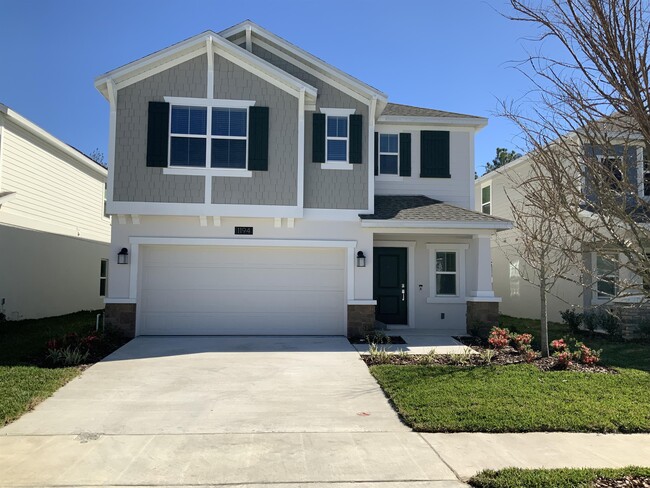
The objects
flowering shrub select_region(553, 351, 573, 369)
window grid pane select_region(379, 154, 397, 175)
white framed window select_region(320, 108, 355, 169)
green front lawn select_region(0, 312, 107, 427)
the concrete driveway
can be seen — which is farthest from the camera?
window grid pane select_region(379, 154, 397, 175)

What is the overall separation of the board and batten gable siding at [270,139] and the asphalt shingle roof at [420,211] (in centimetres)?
212

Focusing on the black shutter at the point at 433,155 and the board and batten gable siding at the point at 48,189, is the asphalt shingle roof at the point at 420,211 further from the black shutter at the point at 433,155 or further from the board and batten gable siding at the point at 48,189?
the board and batten gable siding at the point at 48,189

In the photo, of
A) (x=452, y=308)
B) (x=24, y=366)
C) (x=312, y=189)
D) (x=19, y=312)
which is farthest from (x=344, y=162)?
(x=19, y=312)

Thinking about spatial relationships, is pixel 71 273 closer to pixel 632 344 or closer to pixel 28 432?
pixel 28 432

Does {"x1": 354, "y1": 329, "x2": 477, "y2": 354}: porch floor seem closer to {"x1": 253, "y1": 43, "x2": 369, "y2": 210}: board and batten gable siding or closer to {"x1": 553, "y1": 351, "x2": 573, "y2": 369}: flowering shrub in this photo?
{"x1": 553, "y1": 351, "x2": 573, "y2": 369}: flowering shrub

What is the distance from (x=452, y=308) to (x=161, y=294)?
7813 mm

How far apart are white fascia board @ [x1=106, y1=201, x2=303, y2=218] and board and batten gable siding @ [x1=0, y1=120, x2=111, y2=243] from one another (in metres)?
4.51

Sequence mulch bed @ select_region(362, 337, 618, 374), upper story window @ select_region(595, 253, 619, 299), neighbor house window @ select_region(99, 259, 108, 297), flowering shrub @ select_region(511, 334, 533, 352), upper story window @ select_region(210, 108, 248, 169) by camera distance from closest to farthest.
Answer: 1. upper story window @ select_region(595, 253, 619, 299)
2. mulch bed @ select_region(362, 337, 618, 374)
3. flowering shrub @ select_region(511, 334, 533, 352)
4. upper story window @ select_region(210, 108, 248, 169)
5. neighbor house window @ select_region(99, 259, 108, 297)

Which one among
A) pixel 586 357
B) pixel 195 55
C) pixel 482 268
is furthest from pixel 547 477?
pixel 195 55

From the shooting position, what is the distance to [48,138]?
16.3 m

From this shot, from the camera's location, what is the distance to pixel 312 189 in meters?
12.9

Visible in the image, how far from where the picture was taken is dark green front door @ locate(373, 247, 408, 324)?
47.6 ft

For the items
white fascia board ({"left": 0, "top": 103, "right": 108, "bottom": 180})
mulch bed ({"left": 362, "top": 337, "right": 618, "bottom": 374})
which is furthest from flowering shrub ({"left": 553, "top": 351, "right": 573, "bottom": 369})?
white fascia board ({"left": 0, "top": 103, "right": 108, "bottom": 180})

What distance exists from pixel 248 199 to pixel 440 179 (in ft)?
19.0
